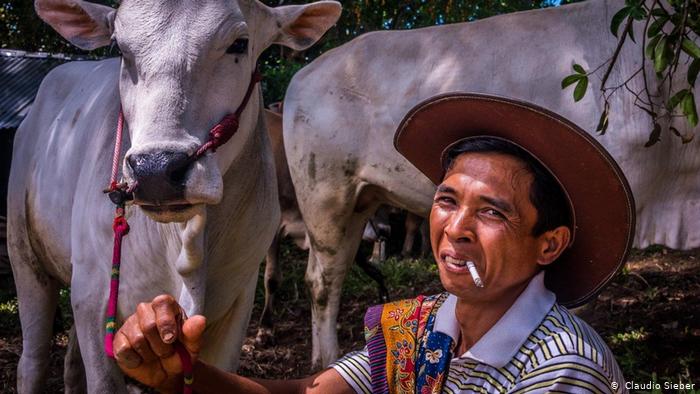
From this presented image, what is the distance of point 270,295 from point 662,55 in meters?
4.64

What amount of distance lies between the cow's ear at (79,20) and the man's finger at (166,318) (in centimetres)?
181

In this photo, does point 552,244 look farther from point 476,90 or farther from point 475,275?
point 476,90

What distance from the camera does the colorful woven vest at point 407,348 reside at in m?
2.00

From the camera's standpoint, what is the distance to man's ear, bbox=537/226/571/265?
1.95 meters

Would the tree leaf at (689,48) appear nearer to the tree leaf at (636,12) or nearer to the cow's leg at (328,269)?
the tree leaf at (636,12)

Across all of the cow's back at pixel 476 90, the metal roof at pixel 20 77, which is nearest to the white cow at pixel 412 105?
the cow's back at pixel 476 90

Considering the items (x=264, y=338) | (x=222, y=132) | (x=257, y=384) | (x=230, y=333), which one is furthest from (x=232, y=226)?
(x=264, y=338)

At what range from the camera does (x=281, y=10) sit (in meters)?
3.34

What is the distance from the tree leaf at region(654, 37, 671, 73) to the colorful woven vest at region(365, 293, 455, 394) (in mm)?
1161

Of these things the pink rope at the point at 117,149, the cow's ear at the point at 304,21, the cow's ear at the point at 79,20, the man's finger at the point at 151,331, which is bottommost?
the man's finger at the point at 151,331

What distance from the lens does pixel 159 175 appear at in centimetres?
240

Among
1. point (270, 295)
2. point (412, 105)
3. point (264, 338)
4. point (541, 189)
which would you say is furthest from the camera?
point (270, 295)

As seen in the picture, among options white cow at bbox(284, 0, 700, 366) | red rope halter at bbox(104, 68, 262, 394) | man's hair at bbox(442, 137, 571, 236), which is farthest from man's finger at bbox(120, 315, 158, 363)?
white cow at bbox(284, 0, 700, 366)

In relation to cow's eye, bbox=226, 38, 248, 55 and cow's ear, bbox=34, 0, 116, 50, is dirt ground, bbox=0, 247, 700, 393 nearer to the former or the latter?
cow's eye, bbox=226, 38, 248, 55
